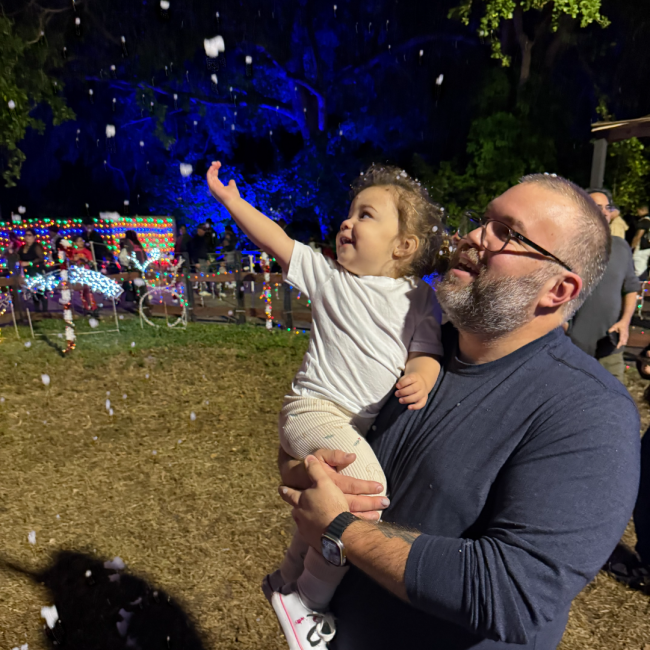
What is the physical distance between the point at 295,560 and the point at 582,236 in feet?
5.29

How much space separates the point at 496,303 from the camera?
1.52 m

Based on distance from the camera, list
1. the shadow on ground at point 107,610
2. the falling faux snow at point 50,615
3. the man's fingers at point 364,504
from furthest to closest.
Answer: the falling faux snow at point 50,615 < the shadow on ground at point 107,610 < the man's fingers at point 364,504

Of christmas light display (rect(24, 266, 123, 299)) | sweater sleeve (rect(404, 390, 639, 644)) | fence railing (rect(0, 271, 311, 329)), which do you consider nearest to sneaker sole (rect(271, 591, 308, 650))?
sweater sleeve (rect(404, 390, 639, 644))

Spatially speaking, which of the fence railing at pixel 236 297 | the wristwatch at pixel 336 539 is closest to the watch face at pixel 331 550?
the wristwatch at pixel 336 539

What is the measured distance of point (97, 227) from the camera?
2409cm

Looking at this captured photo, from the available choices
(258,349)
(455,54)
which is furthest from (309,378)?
(455,54)

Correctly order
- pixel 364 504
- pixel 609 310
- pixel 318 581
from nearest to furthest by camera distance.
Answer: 1. pixel 364 504
2. pixel 318 581
3. pixel 609 310

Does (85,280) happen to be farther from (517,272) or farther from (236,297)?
(517,272)

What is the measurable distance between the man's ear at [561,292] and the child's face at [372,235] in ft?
2.34

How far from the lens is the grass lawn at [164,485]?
358 centimetres

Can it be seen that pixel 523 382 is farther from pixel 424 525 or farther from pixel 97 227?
pixel 97 227

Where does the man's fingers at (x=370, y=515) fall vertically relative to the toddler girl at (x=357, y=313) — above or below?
below

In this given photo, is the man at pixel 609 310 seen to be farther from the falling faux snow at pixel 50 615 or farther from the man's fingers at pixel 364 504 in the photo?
the falling faux snow at pixel 50 615

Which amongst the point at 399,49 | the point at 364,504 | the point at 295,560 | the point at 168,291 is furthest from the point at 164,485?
the point at 399,49
